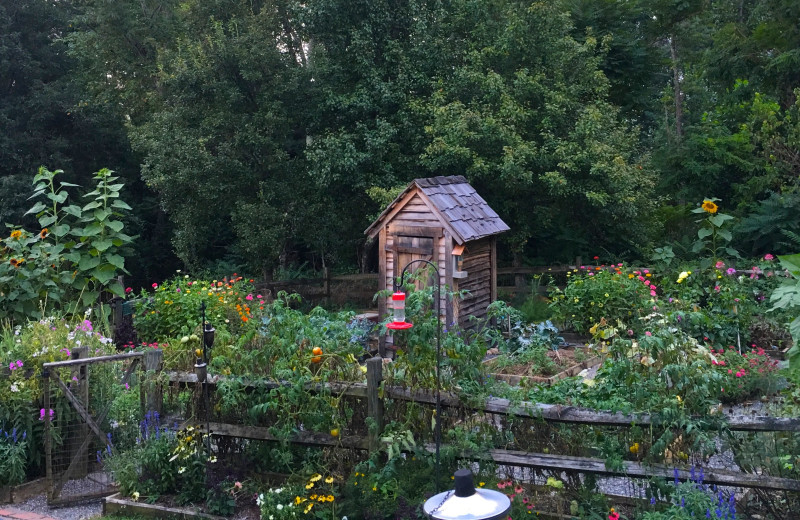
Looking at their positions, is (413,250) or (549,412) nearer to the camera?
(549,412)

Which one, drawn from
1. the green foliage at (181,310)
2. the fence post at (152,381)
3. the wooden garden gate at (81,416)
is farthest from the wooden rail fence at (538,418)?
the green foliage at (181,310)

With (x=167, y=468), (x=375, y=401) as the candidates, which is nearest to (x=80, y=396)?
(x=167, y=468)

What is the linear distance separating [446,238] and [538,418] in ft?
18.9

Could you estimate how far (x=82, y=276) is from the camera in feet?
33.2

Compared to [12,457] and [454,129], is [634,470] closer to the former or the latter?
[12,457]

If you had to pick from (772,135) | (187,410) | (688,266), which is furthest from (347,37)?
(187,410)

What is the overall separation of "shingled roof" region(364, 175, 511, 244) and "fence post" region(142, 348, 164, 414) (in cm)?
522

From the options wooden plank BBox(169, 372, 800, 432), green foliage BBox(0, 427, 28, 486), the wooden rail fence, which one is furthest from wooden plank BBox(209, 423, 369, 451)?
green foliage BBox(0, 427, 28, 486)

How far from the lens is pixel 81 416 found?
7305mm

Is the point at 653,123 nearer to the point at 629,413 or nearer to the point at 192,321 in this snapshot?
the point at 192,321

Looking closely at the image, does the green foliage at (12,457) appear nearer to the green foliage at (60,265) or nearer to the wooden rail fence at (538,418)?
the wooden rail fence at (538,418)

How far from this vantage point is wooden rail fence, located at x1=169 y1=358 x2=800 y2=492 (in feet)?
17.0

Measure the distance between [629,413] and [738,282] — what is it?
7716 mm

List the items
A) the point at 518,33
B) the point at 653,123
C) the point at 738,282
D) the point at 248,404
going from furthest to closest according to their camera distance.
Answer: the point at 653,123
the point at 518,33
the point at 738,282
the point at 248,404
